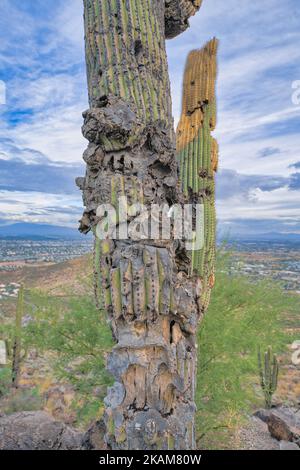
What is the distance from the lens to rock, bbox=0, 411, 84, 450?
5.70m

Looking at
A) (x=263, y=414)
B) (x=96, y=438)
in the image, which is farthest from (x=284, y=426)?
(x=96, y=438)

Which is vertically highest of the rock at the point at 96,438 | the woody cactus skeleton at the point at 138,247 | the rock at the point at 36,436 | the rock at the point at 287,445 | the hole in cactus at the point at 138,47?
the hole in cactus at the point at 138,47

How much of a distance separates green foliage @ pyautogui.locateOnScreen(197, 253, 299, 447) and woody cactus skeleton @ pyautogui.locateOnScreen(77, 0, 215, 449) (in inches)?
116

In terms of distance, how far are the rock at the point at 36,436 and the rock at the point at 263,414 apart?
16.0 feet

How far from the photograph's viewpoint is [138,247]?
2.68 meters

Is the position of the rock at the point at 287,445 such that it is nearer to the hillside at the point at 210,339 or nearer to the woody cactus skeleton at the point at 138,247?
the hillside at the point at 210,339

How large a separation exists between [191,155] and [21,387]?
9.60 m

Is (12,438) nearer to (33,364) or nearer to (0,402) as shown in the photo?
(0,402)

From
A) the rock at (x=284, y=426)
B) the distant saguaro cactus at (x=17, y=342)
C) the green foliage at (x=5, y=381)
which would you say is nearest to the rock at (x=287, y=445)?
the rock at (x=284, y=426)

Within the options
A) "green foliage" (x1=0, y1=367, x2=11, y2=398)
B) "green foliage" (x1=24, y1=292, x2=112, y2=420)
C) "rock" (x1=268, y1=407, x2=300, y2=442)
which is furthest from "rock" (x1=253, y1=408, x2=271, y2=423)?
"green foliage" (x1=0, y1=367, x2=11, y2=398)

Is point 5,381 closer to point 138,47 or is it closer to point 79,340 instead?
point 79,340

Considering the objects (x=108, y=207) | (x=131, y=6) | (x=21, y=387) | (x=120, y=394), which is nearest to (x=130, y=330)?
(x=120, y=394)

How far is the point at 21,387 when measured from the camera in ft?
35.1

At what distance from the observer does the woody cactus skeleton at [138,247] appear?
264 cm
